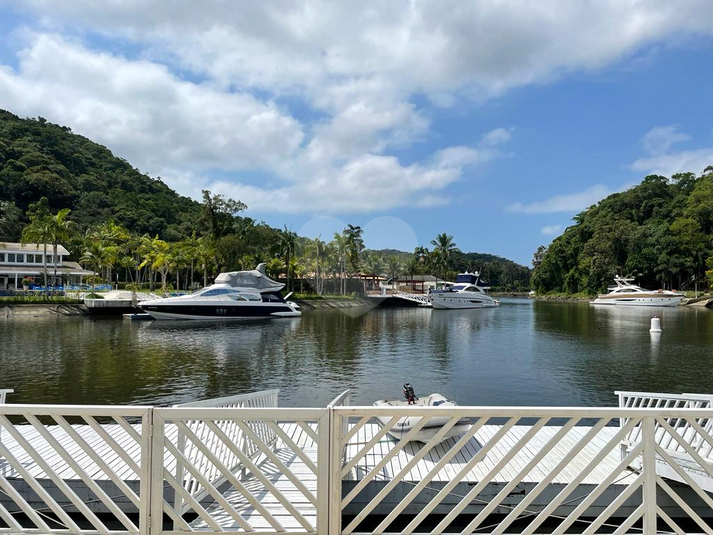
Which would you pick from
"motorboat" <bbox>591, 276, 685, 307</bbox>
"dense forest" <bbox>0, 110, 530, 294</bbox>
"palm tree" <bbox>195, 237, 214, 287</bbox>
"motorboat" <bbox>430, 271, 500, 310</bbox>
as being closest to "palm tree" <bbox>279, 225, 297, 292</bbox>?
"dense forest" <bbox>0, 110, 530, 294</bbox>

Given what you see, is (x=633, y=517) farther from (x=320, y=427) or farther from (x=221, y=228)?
(x=221, y=228)

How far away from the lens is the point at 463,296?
71.2m

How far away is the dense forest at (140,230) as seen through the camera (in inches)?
2707

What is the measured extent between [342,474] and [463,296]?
7003 cm

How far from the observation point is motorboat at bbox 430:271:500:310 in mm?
68762

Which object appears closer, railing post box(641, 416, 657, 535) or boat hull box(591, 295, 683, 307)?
railing post box(641, 416, 657, 535)

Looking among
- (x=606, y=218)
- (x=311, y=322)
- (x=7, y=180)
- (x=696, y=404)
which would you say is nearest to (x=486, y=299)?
(x=311, y=322)

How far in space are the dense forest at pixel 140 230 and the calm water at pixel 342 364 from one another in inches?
1157

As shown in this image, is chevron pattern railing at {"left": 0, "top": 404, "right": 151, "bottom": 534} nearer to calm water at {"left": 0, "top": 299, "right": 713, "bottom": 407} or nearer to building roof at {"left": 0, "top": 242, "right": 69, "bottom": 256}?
calm water at {"left": 0, "top": 299, "right": 713, "bottom": 407}

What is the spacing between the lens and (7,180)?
85688mm

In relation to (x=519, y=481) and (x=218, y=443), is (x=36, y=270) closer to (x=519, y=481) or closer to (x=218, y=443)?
(x=218, y=443)

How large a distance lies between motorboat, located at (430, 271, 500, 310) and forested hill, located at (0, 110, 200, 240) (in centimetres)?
4783

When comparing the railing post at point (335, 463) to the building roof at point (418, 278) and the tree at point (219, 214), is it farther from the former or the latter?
the building roof at point (418, 278)

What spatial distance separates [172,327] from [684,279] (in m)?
94.7
